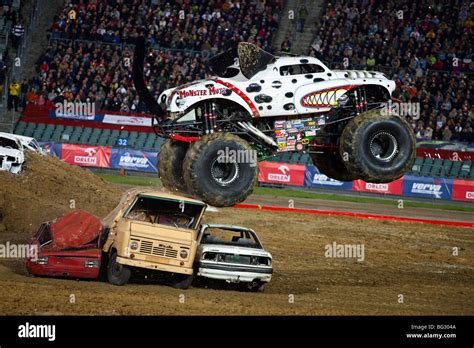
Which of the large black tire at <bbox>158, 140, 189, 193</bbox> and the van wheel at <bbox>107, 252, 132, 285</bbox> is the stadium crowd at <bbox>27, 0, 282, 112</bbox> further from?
the van wheel at <bbox>107, 252, 132, 285</bbox>

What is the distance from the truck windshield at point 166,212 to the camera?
A: 15492mm

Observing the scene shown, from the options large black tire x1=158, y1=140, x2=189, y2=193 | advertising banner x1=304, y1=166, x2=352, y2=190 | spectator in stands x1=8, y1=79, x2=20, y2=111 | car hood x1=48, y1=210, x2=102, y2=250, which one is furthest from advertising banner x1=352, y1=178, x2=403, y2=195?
car hood x1=48, y1=210, x2=102, y2=250

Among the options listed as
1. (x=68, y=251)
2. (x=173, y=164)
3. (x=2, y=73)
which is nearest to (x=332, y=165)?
(x=173, y=164)

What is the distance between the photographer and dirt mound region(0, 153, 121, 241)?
2147cm

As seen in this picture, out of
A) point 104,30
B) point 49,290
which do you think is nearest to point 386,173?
point 49,290

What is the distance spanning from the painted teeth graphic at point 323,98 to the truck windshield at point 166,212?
306cm

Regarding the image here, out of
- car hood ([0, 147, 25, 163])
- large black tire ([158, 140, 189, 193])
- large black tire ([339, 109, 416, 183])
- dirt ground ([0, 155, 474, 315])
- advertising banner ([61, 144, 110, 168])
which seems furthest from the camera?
advertising banner ([61, 144, 110, 168])

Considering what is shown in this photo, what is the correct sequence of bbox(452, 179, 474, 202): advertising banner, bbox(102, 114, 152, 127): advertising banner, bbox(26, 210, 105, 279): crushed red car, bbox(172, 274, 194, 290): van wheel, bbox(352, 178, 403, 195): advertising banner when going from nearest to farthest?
bbox(26, 210, 105, 279): crushed red car → bbox(172, 274, 194, 290): van wheel → bbox(452, 179, 474, 202): advertising banner → bbox(352, 178, 403, 195): advertising banner → bbox(102, 114, 152, 127): advertising banner

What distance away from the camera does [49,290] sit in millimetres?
13969

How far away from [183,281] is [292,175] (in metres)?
19.8

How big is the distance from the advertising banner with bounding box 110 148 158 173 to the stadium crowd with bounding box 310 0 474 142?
787 centimetres

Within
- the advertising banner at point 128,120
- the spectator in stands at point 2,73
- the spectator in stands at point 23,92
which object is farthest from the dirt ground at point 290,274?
the spectator in stands at point 2,73

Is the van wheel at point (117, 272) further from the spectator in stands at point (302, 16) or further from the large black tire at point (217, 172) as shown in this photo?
the spectator in stands at point (302, 16)
